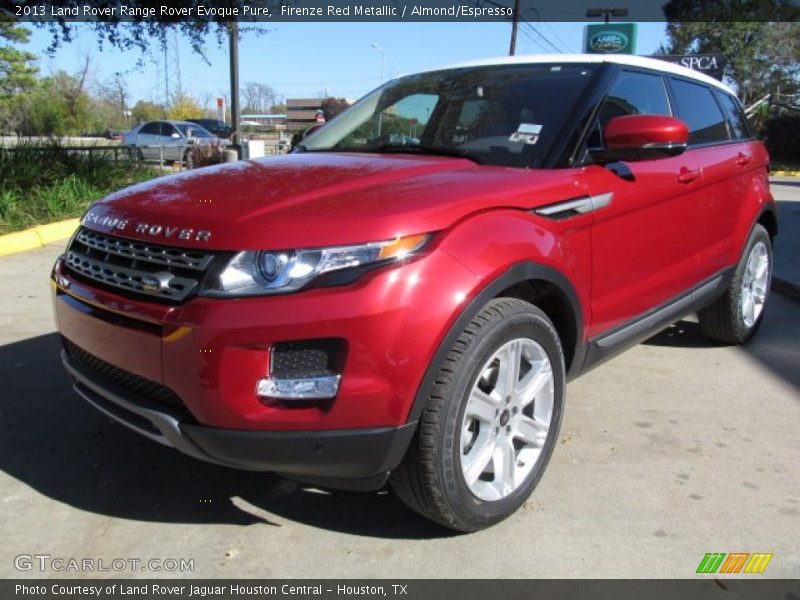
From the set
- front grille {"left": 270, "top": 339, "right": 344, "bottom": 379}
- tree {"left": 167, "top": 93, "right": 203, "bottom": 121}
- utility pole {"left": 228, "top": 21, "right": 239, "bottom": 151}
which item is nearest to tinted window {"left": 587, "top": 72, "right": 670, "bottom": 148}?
front grille {"left": 270, "top": 339, "right": 344, "bottom": 379}

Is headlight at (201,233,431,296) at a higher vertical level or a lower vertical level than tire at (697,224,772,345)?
higher

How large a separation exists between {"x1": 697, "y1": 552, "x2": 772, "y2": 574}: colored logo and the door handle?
191cm

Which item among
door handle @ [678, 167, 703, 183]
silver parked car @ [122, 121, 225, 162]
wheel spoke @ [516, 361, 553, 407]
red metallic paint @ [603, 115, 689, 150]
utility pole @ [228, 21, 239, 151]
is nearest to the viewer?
wheel spoke @ [516, 361, 553, 407]

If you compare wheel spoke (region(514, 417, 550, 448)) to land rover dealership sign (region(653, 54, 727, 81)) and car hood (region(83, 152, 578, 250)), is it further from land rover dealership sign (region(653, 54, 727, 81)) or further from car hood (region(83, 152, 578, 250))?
land rover dealership sign (region(653, 54, 727, 81))

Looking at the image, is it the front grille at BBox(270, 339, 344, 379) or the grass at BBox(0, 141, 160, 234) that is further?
the grass at BBox(0, 141, 160, 234)

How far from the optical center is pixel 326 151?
3650 millimetres

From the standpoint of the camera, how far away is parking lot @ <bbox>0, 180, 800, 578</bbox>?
253 cm

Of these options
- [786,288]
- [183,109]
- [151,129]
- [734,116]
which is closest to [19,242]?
[734,116]

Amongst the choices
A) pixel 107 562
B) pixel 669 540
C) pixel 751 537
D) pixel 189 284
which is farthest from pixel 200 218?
pixel 751 537

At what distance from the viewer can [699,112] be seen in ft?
14.0

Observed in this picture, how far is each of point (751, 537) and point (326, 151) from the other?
8.61 feet

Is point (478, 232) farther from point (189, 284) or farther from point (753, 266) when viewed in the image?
point (753, 266)

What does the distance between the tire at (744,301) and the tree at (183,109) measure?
49742 millimetres

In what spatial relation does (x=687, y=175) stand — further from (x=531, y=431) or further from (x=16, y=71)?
(x=16, y=71)
